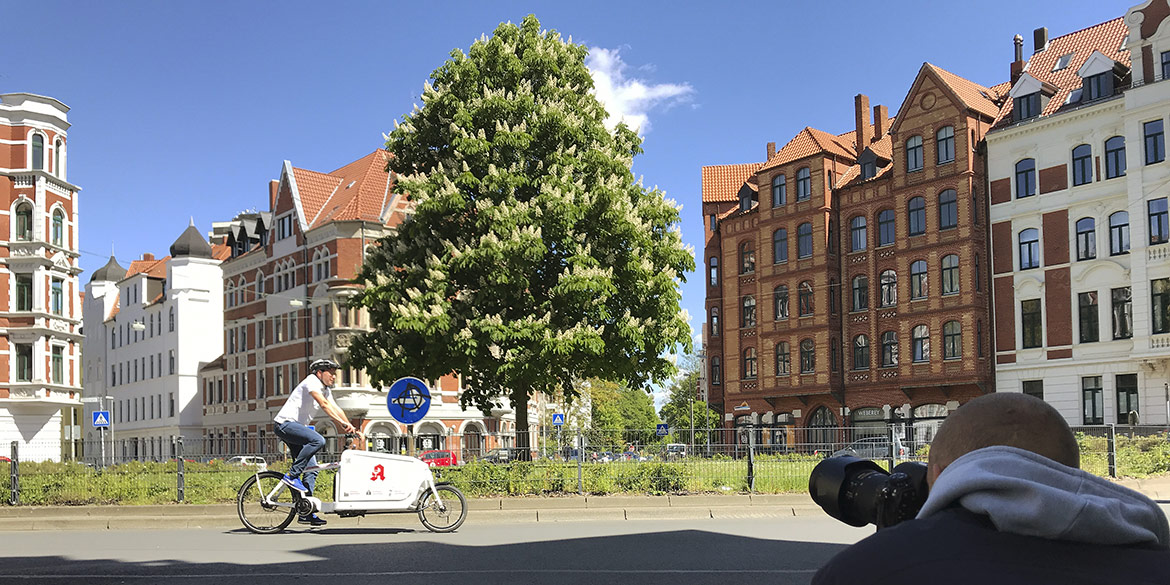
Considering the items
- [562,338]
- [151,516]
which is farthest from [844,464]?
[562,338]

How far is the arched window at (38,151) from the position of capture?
177 ft

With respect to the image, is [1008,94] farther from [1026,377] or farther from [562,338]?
[562,338]

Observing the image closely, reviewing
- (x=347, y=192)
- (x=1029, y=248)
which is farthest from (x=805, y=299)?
(x=347, y=192)

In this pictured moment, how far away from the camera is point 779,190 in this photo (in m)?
54.5

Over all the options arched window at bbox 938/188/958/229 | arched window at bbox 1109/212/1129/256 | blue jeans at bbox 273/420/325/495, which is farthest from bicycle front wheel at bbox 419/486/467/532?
arched window at bbox 938/188/958/229

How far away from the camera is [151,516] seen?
54.1 feet

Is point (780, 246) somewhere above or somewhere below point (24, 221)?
below

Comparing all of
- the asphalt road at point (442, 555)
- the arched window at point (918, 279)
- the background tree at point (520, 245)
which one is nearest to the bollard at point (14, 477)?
the asphalt road at point (442, 555)

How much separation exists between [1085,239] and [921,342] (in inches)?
308

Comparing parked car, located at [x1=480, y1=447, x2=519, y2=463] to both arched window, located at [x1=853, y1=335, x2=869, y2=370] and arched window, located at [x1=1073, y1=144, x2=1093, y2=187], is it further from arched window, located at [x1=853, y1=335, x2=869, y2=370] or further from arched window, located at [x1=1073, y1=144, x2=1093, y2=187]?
arched window, located at [x1=853, y1=335, x2=869, y2=370]

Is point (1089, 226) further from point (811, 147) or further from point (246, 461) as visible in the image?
point (246, 461)

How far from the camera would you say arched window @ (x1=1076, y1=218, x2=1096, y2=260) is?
43625mm

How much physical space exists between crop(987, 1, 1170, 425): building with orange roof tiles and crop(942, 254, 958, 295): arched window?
156 cm

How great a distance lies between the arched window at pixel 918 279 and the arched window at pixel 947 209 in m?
1.86
